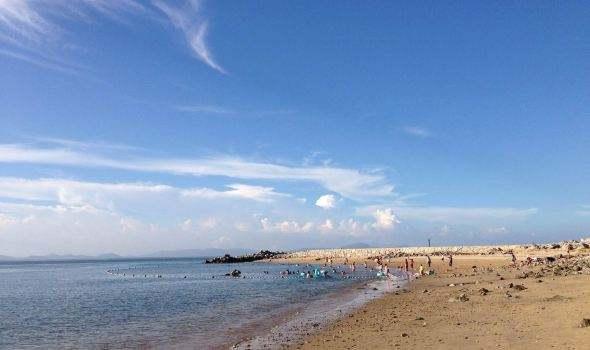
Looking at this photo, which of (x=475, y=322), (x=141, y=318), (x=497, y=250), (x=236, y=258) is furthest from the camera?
(x=236, y=258)

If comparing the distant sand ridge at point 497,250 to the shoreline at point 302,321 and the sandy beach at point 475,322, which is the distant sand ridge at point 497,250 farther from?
the sandy beach at point 475,322

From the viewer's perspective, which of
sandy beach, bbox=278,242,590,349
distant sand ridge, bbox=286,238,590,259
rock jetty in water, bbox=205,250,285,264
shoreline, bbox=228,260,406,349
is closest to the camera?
sandy beach, bbox=278,242,590,349

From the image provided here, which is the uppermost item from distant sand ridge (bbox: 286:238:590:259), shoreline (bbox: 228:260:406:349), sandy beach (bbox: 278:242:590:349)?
distant sand ridge (bbox: 286:238:590:259)

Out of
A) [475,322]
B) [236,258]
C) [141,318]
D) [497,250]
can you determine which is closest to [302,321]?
[475,322]

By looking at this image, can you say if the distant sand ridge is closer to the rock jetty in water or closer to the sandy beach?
the rock jetty in water

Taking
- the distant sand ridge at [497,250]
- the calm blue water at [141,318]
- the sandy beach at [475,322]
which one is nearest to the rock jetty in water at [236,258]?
the distant sand ridge at [497,250]

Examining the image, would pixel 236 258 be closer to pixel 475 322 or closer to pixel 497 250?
pixel 497 250

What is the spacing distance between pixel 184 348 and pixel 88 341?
6759 mm

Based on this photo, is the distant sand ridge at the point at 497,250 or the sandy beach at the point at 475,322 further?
the distant sand ridge at the point at 497,250

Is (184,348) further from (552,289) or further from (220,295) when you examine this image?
(220,295)

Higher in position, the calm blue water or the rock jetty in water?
the rock jetty in water

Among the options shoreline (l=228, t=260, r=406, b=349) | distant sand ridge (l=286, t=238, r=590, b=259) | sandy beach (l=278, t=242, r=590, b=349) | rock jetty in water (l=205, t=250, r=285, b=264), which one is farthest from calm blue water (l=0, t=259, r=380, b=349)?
rock jetty in water (l=205, t=250, r=285, b=264)

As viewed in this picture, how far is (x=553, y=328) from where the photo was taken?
63.0 ft

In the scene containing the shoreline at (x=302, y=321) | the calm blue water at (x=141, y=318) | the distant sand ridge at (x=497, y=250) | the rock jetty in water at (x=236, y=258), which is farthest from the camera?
the rock jetty in water at (x=236, y=258)
